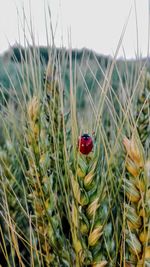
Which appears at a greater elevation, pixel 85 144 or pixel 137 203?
pixel 85 144

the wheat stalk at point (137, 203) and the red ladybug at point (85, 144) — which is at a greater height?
the red ladybug at point (85, 144)

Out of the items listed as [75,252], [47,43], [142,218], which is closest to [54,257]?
[75,252]

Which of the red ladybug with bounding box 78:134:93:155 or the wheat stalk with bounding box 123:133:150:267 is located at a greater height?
the red ladybug with bounding box 78:134:93:155

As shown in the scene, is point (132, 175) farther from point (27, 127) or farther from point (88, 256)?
point (27, 127)

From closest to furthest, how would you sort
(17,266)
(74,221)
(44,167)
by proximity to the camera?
(74,221)
(44,167)
(17,266)

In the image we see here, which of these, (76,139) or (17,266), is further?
(17,266)

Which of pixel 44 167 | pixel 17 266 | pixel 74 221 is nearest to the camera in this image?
pixel 74 221

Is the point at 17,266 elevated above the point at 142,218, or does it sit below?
below

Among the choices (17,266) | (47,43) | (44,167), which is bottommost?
(17,266)
